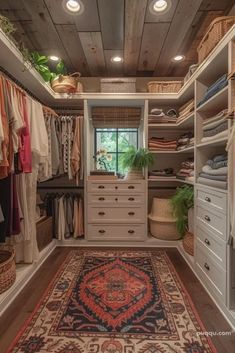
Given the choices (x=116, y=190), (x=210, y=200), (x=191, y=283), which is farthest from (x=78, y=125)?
(x=191, y=283)

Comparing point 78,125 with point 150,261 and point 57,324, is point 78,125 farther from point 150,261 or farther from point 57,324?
point 57,324

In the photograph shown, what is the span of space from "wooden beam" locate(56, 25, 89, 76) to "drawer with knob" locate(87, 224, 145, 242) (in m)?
2.12

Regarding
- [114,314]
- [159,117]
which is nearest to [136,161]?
[159,117]

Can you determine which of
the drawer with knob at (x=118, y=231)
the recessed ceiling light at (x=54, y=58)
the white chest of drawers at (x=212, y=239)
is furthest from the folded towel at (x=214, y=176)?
the recessed ceiling light at (x=54, y=58)

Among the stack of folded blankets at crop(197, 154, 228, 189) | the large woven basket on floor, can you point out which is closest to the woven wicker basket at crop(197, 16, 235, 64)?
the stack of folded blankets at crop(197, 154, 228, 189)

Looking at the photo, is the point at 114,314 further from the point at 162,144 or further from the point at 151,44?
the point at 151,44

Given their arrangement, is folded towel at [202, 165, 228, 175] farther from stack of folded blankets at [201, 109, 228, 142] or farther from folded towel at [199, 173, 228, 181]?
stack of folded blankets at [201, 109, 228, 142]

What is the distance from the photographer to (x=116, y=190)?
111 inches

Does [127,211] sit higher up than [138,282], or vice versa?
[127,211]

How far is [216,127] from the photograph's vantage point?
1808 mm

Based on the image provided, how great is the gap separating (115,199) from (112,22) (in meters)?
1.92

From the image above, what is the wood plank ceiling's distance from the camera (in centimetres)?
179

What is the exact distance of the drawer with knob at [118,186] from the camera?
2.81m

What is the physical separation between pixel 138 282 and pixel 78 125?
1.91 m
